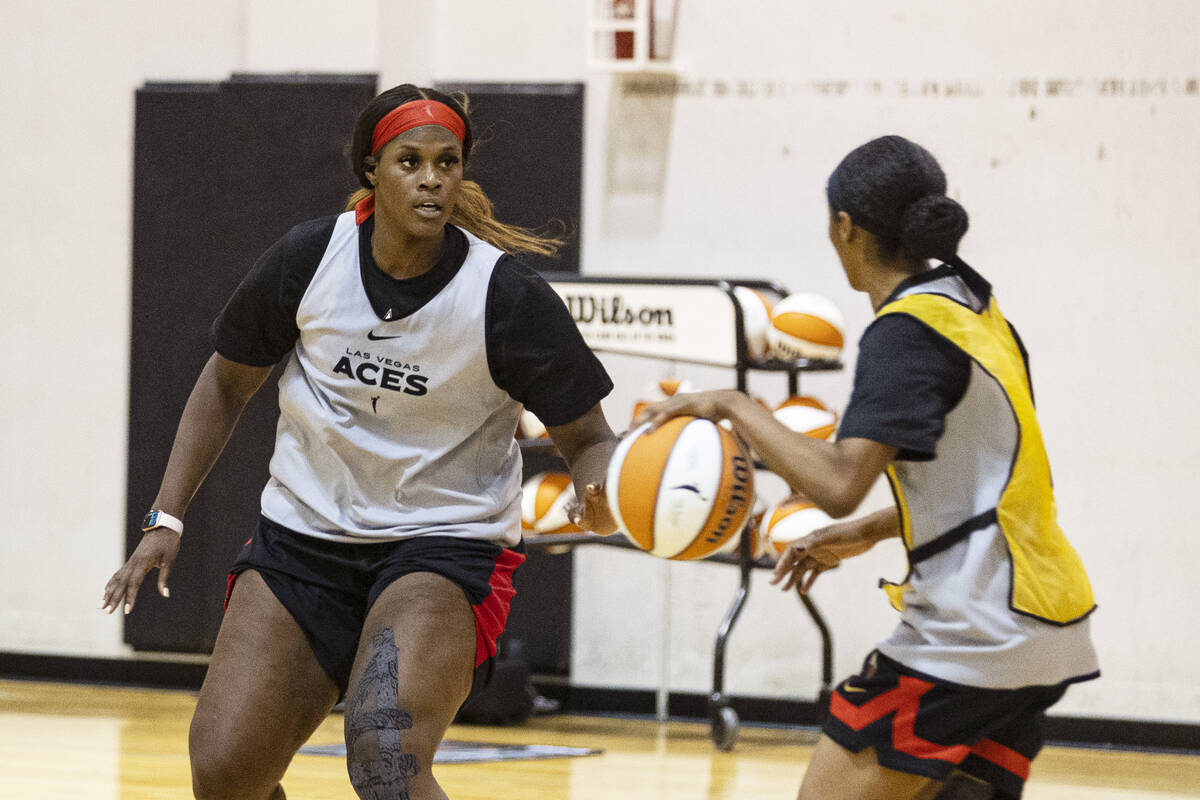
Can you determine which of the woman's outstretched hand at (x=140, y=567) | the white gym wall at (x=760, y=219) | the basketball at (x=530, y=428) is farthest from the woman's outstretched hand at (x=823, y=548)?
the white gym wall at (x=760, y=219)

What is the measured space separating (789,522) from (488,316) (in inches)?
87.2

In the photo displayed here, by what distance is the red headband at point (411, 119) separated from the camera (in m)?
2.79

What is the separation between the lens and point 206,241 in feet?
19.7

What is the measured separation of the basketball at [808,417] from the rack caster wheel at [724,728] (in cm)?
101

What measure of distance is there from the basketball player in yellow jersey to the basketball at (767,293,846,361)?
8.78 ft

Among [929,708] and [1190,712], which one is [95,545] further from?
[929,708]

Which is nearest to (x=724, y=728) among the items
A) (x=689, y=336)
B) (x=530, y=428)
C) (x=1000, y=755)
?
(x=530, y=428)

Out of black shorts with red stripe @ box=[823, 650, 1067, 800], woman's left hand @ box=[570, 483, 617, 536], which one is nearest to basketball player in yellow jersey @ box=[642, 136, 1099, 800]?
black shorts with red stripe @ box=[823, 650, 1067, 800]

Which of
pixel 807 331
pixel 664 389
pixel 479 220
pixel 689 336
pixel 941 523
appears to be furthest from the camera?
pixel 689 336

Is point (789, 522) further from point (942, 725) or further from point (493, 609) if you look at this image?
point (942, 725)

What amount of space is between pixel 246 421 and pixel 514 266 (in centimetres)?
332

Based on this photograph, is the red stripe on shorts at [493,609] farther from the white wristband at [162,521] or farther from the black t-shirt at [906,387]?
the black t-shirt at [906,387]

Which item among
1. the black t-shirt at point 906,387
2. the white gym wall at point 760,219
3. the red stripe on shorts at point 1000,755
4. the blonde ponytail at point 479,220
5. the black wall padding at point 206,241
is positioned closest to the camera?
the black t-shirt at point 906,387

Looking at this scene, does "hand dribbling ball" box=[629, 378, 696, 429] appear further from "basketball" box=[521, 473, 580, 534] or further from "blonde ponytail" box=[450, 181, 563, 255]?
"blonde ponytail" box=[450, 181, 563, 255]
